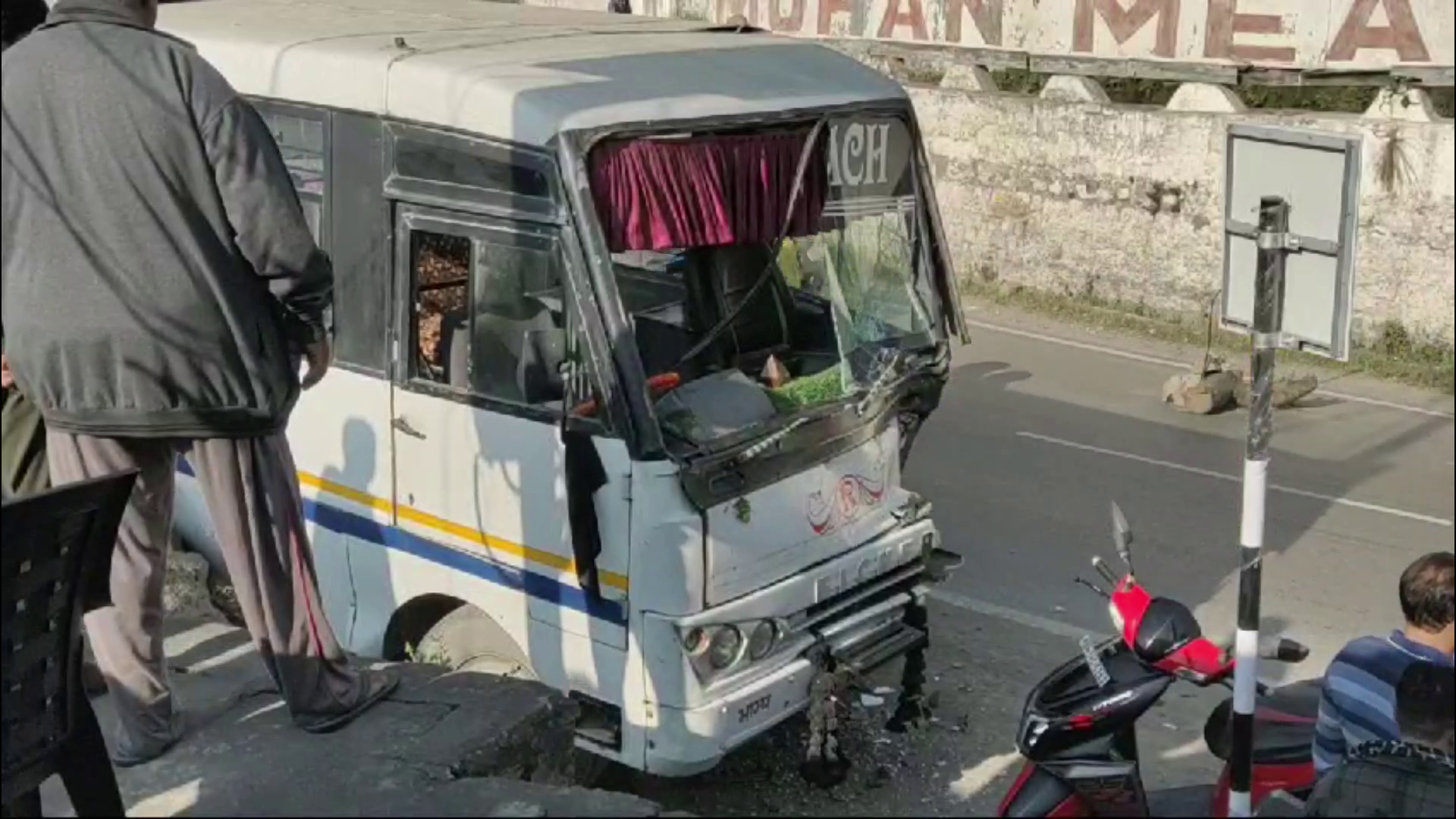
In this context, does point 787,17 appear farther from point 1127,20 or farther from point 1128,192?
point 1128,192

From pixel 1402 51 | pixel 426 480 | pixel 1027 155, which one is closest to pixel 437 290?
pixel 426 480

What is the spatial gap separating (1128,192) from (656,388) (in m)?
10.8

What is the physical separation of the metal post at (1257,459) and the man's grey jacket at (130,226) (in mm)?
2345

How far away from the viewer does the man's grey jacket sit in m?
3.87

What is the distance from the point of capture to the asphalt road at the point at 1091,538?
5.60m

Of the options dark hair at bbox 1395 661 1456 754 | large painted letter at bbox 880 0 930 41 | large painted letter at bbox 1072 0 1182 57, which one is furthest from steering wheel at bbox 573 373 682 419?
large painted letter at bbox 880 0 930 41

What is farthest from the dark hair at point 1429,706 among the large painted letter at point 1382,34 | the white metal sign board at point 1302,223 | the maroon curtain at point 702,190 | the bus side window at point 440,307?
the large painted letter at point 1382,34

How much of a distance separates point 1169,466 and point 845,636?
16.2 ft

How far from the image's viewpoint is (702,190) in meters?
5.01

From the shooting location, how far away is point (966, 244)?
16.2 meters

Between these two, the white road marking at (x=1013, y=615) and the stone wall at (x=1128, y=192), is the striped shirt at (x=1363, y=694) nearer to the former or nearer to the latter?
the white road marking at (x=1013, y=615)

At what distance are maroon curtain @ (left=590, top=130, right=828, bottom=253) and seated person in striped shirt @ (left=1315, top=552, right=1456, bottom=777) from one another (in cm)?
224

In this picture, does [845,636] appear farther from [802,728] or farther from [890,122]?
[890,122]

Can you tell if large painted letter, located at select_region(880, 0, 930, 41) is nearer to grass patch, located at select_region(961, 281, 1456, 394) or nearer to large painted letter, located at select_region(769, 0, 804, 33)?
large painted letter, located at select_region(769, 0, 804, 33)
